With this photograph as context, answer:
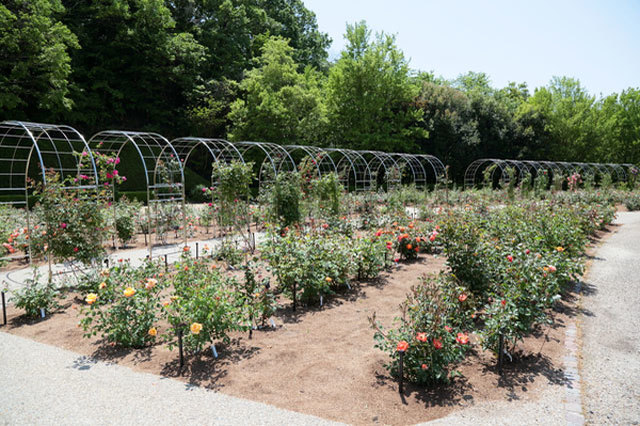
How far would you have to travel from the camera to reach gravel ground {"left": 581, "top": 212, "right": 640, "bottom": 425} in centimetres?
294

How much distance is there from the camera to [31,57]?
16.6 meters

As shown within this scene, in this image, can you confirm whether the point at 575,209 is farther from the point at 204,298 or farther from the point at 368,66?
the point at 368,66

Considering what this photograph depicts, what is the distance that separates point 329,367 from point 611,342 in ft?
10.2

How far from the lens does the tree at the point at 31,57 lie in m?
16.1

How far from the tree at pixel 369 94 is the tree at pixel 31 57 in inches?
546

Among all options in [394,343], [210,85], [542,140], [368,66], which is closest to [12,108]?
[210,85]

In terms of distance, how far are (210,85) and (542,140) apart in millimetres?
24662

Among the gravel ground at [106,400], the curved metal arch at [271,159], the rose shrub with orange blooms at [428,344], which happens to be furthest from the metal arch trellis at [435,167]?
the gravel ground at [106,400]

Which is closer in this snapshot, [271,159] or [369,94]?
[271,159]

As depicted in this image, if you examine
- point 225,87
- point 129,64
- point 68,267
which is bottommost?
point 68,267

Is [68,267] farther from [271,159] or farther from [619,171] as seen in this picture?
[619,171]

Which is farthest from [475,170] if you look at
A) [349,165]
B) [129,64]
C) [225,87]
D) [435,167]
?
[129,64]

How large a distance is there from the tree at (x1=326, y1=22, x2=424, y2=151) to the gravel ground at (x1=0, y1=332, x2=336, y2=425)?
20.1 meters

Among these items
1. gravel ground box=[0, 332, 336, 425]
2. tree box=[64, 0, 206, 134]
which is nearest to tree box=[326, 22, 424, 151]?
tree box=[64, 0, 206, 134]
